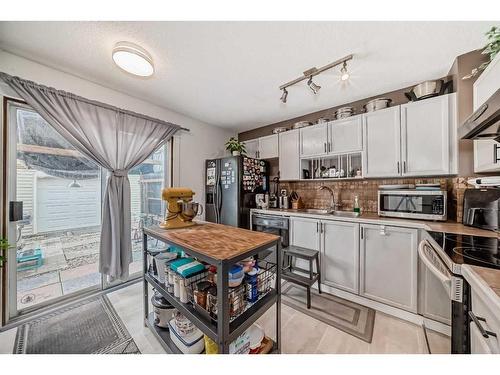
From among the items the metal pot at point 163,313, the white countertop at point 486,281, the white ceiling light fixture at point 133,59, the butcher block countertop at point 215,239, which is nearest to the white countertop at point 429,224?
the white countertop at point 486,281

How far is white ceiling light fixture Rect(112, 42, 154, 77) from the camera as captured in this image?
1406 millimetres

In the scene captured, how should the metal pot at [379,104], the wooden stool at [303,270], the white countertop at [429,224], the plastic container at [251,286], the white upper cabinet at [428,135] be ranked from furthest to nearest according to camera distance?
the metal pot at [379,104]
the wooden stool at [303,270]
the white upper cabinet at [428,135]
the white countertop at [429,224]
the plastic container at [251,286]

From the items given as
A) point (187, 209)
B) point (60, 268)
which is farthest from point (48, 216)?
point (187, 209)

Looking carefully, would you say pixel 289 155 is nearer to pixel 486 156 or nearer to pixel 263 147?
pixel 263 147

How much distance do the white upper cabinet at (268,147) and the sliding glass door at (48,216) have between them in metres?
2.27

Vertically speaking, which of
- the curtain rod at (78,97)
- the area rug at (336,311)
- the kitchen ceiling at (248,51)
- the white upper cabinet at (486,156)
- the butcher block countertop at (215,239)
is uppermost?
the kitchen ceiling at (248,51)

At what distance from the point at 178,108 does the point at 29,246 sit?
2.23 m

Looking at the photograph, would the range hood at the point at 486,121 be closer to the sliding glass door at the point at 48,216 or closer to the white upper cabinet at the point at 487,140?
the white upper cabinet at the point at 487,140

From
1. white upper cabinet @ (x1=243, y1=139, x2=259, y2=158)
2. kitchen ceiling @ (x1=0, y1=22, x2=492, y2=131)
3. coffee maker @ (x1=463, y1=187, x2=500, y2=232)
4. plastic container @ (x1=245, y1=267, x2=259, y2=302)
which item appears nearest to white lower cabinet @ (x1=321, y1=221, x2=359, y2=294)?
coffee maker @ (x1=463, y1=187, x2=500, y2=232)

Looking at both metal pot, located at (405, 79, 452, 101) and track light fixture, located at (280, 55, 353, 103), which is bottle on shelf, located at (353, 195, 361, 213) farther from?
track light fixture, located at (280, 55, 353, 103)

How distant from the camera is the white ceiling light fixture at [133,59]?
1.41 metres

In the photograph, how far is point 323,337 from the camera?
149 cm

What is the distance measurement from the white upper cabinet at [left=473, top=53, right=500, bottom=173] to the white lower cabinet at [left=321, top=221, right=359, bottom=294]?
103 cm
